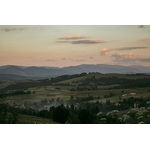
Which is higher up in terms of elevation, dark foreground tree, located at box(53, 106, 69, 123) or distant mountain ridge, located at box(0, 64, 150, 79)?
distant mountain ridge, located at box(0, 64, 150, 79)

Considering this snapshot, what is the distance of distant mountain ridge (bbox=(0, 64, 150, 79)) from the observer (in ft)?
47.0

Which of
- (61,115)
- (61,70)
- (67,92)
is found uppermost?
(61,70)

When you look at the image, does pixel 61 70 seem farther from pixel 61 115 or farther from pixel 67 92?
pixel 61 115

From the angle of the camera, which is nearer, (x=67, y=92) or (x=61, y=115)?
(x=61, y=115)

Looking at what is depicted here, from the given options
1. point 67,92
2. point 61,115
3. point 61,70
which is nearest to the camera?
point 61,115

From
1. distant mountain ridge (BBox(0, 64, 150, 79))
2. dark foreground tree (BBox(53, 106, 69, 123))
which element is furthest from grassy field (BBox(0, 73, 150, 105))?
dark foreground tree (BBox(53, 106, 69, 123))

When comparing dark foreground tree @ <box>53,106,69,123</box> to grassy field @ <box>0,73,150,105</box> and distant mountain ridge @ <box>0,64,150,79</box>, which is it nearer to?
grassy field @ <box>0,73,150,105</box>

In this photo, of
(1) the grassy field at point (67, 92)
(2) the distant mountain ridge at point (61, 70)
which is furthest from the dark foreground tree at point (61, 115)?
(2) the distant mountain ridge at point (61, 70)

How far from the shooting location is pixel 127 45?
13.4m

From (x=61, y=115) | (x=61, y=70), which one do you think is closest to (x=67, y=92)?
(x=61, y=70)

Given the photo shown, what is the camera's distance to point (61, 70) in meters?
15.2

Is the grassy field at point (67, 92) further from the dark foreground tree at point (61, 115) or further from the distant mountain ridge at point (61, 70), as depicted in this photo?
the dark foreground tree at point (61, 115)

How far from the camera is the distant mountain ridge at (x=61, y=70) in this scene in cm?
1433

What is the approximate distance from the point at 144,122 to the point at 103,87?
4109 mm
